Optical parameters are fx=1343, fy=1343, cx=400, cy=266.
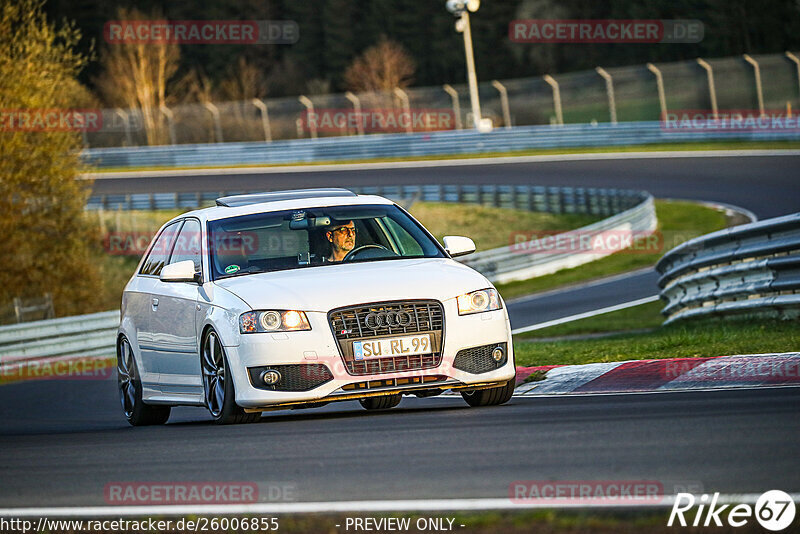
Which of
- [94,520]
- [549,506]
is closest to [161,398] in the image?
[94,520]

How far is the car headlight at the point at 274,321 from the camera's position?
8648 millimetres

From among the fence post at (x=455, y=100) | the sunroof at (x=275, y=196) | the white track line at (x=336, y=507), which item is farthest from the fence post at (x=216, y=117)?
the white track line at (x=336, y=507)

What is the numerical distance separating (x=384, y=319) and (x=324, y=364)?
482 millimetres

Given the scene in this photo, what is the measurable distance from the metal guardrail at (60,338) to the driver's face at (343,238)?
36.5 ft

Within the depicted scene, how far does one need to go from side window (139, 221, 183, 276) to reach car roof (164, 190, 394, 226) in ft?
1.34

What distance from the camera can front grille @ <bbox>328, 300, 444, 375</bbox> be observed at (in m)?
8.62

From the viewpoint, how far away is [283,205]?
10.1m

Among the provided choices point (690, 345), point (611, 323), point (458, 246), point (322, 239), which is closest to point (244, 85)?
point (611, 323)

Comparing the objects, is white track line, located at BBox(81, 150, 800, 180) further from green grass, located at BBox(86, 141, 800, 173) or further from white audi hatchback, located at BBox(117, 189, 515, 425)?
white audi hatchback, located at BBox(117, 189, 515, 425)
